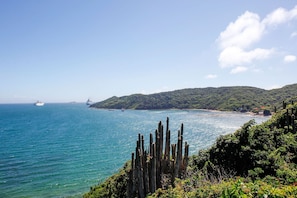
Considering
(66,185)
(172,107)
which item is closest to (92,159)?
(66,185)

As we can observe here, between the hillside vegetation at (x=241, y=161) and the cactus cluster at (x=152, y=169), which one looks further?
the cactus cluster at (x=152, y=169)

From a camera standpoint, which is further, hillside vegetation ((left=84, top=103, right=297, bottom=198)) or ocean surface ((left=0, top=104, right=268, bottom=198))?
ocean surface ((left=0, top=104, right=268, bottom=198))

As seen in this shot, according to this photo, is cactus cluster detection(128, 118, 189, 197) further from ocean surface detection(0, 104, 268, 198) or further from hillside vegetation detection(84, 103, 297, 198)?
ocean surface detection(0, 104, 268, 198)

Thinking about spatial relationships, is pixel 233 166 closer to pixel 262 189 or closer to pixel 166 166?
pixel 166 166

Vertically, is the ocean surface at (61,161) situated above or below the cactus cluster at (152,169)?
below

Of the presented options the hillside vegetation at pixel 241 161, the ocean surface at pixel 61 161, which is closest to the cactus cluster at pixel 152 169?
the hillside vegetation at pixel 241 161

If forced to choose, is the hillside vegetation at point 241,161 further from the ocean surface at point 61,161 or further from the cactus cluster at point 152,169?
the ocean surface at point 61,161

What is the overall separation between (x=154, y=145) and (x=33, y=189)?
2245 centimetres

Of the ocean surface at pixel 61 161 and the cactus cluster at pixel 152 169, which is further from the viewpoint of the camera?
the ocean surface at pixel 61 161

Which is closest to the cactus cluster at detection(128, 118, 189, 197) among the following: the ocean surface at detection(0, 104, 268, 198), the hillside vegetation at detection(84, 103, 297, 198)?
the hillside vegetation at detection(84, 103, 297, 198)

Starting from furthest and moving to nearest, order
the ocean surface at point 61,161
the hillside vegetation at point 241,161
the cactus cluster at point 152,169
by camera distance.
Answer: the ocean surface at point 61,161, the cactus cluster at point 152,169, the hillside vegetation at point 241,161

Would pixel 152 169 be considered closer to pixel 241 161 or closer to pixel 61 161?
pixel 241 161

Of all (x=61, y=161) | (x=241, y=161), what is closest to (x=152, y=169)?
(x=241, y=161)

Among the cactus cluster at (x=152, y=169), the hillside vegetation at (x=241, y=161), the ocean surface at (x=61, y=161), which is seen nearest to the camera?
the hillside vegetation at (x=241, y=161)
